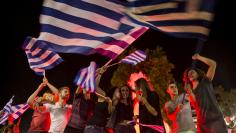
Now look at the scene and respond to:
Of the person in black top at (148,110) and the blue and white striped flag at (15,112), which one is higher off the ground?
the blue and white striped flag at (15,112)

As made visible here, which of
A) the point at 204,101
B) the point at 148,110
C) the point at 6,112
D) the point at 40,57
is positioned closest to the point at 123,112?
the point at 148,110

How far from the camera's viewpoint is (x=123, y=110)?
8617mm

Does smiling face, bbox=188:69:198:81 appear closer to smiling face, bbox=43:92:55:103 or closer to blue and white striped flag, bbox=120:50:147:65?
blue and white striped flag, bbox=120:50:147:65

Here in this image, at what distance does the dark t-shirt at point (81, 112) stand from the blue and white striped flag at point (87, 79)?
313 millimetres

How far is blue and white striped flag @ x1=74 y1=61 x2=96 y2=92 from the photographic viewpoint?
9.13m

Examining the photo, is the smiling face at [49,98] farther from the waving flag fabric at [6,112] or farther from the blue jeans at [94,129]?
the waving flag fabric at [6,112]

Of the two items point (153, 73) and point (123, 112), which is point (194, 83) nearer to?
point (123, 112)

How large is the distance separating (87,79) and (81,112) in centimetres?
78

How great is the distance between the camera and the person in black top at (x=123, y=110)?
8.43m

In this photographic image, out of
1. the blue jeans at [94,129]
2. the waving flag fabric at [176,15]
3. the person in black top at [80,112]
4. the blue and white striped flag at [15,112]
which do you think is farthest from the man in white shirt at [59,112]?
the blue and white striped flag at [15,112]

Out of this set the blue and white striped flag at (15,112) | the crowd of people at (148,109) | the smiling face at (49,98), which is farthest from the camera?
the blue and white striped flag at (15,112)

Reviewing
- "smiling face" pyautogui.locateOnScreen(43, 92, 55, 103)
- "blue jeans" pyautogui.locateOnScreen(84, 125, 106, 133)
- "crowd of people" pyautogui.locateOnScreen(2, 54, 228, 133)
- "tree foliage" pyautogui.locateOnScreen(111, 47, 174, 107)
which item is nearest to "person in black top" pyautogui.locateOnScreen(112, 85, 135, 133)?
"crowd of people" pyautogui.locateOnScreen(2, 54, 228, 133)

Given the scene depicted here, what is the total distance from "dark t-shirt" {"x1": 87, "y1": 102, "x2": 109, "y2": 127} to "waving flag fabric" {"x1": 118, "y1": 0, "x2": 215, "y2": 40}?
2.93 metres

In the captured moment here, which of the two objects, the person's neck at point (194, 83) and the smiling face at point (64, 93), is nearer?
the person's neck at point (194, 83)
